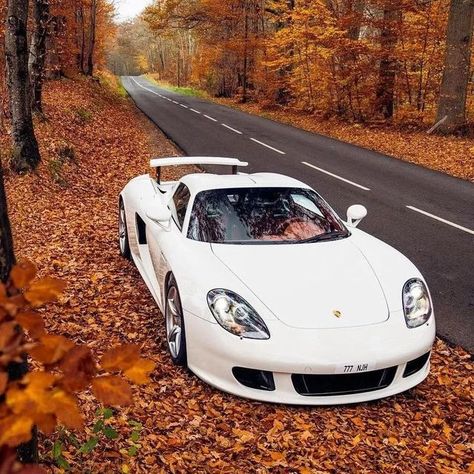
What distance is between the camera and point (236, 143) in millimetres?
17172

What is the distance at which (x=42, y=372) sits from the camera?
120 cm

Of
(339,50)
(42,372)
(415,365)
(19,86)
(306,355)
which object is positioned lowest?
(415,365)

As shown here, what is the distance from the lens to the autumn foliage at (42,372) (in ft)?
3.71

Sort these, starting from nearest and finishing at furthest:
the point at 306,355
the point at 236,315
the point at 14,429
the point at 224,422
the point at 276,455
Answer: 1. the point at 14,429
2. the point at 276,455
3. the point at 306,355
4. the point at 224,422
5. the point at 236,315

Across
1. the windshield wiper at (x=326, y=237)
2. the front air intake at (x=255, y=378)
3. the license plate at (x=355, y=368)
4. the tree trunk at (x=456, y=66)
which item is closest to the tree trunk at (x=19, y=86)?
the windshield wiper at (x=326, y=237)

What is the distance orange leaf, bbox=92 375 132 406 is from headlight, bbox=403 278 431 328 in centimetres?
304

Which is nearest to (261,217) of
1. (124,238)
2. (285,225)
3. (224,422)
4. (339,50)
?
(285,225)

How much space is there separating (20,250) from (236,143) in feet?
36.6

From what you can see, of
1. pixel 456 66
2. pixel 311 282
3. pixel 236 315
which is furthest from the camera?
pixel 456 66

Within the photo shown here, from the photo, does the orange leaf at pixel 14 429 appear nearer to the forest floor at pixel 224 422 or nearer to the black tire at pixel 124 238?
the forest floor at pixel 224 422

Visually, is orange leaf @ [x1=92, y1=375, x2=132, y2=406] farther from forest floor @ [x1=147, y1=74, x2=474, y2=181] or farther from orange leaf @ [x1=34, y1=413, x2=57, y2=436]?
forest floor @ [x1=147, y1=74, x2=474, y2=181]

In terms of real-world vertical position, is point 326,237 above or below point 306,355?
above

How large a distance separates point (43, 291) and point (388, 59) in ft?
72.5

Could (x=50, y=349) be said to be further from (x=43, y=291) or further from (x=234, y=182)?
(x=234, y=182)
